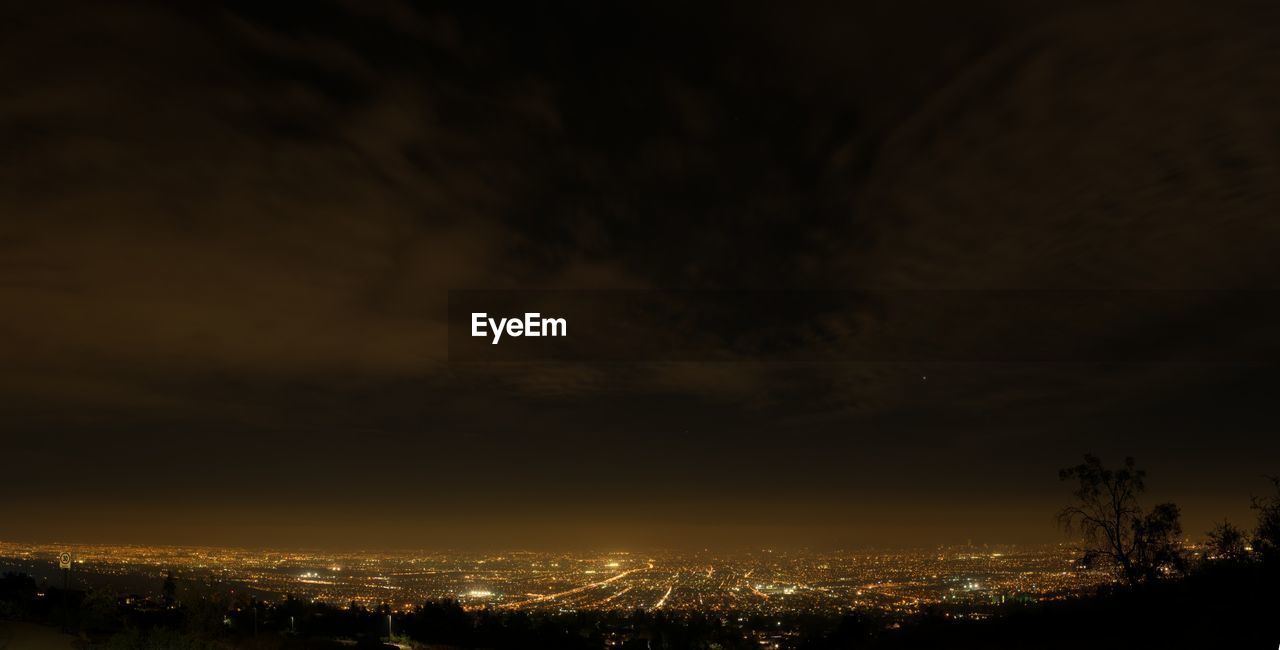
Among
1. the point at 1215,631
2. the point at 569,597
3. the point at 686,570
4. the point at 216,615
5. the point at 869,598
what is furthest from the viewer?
the point at 686,570

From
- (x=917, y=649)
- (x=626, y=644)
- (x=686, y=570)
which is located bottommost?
(x=686, y=570)

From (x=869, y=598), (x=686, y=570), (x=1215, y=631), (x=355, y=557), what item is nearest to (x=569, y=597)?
(x=869, y=598)

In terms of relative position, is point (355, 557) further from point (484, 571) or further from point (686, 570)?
point (686, 570)

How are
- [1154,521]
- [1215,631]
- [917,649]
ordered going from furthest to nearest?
[1154,521], [917,649], [1215,631]

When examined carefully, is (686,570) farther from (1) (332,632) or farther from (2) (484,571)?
(1) (332,632)

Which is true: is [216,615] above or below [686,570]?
above

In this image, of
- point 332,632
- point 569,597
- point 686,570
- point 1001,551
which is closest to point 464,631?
point 332,632

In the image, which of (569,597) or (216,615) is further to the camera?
(569,597)
